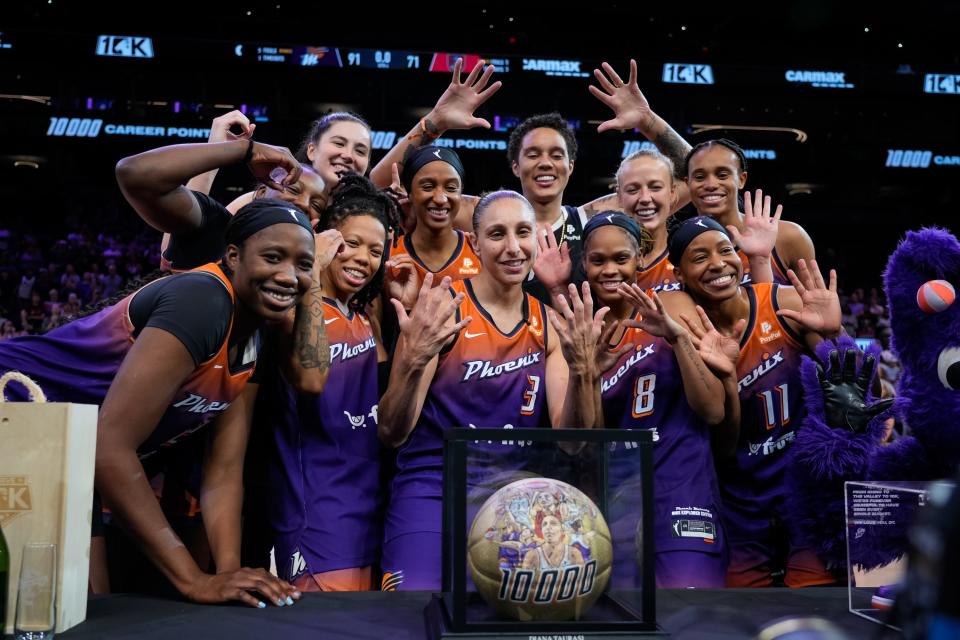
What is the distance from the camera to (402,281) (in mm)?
3041

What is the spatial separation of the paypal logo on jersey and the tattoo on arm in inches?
55.4

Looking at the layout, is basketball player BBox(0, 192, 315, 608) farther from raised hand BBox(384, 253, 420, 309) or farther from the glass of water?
raised hand BBox(384, 253, 420, 309)

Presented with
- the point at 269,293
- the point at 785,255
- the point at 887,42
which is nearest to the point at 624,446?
the point at 269,293

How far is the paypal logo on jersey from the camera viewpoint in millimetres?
2797

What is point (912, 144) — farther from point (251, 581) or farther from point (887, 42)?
point (251, 581)

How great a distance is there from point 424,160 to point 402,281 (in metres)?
0.55

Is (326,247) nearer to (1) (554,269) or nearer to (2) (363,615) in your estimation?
(1) (554,269)

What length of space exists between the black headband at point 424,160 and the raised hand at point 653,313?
3.52 feet

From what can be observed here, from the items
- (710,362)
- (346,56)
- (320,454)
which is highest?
(346,56)

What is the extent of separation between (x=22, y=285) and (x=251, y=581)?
1141cm

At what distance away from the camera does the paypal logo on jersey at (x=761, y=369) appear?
2.80m

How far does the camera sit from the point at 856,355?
88.7 inches

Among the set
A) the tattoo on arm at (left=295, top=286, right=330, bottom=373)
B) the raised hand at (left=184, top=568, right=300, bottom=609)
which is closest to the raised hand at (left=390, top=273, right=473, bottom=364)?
the tattoo on arm at (left=295, top=286, right=330, bottom=373)

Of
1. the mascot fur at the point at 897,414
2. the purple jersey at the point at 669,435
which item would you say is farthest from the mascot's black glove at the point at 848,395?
the purple jersey at the point at 669,435
